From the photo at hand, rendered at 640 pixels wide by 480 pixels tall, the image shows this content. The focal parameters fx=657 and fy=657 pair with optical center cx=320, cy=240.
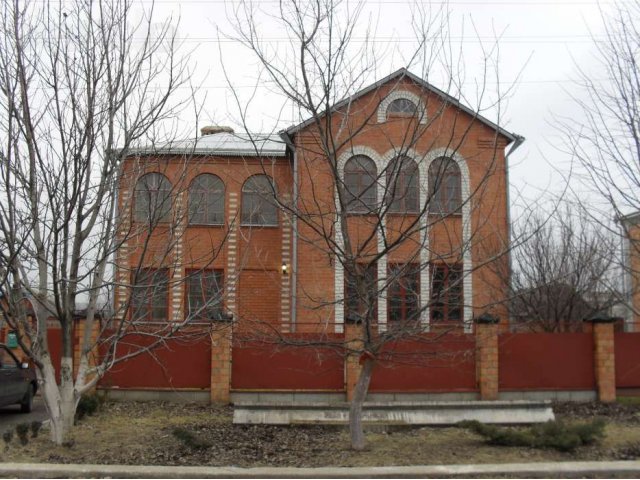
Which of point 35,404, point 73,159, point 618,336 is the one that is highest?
point 73,159

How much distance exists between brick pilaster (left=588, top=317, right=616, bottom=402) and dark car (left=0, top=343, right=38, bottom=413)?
39.0ft

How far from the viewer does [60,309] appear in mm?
8289

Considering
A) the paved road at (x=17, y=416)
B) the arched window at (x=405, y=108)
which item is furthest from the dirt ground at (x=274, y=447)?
the arched window at (x=405, y=108)

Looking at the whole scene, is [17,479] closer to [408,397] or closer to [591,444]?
[591,444]

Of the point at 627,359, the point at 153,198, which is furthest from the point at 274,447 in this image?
the point at 627,359

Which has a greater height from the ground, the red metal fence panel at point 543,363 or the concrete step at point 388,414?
the red metal fence panel at point 543,363

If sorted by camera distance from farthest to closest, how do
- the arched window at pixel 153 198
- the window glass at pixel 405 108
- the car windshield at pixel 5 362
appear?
the car windshield at pixel 5 362 → the window glass at pixel 405 108 → the arched window at pixel 153 198

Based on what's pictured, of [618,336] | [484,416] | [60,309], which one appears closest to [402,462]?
[484,416]

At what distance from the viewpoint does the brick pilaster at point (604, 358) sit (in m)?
14.5

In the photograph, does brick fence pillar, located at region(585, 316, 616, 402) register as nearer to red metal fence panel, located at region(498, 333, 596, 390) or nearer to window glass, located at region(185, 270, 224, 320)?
red metal fence panel, located at region(498, 333, 596, 390)

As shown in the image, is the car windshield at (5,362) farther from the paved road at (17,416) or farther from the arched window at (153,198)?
the arched window at (153,198)

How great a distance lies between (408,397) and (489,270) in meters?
5.52

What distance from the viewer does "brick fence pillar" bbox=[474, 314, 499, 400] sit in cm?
1423

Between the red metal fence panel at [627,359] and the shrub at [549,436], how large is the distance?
7.29 meters
